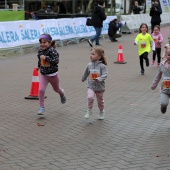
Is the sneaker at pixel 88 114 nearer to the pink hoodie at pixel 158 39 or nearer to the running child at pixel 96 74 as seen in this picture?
the running child at pixel 96 74

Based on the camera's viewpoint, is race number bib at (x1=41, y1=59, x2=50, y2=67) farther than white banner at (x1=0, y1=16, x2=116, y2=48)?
No

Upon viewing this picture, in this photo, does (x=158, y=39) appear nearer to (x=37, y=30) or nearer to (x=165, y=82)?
(x=37, y=30)

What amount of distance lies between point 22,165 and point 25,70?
8425mm

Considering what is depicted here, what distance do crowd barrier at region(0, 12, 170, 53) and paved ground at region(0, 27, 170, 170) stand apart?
4.94m

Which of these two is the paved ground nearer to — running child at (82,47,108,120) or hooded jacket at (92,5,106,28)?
running child at (82,47,108,120)

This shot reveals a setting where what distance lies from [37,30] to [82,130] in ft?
38.9

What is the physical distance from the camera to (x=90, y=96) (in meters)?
7.57

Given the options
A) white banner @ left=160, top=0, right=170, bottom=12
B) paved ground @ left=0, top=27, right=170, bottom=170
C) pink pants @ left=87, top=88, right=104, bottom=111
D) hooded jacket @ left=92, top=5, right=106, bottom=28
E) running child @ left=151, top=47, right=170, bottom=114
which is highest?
white banner @ left=160, top=0, right=170, bottom=12

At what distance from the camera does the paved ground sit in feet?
18.6

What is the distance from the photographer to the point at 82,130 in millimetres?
7184

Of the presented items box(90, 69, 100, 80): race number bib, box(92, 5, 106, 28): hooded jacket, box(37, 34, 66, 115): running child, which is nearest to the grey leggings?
box(90, 69, 100, 80): race number bib

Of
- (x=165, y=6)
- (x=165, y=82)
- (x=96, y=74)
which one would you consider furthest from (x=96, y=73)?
(x=165, y=6)

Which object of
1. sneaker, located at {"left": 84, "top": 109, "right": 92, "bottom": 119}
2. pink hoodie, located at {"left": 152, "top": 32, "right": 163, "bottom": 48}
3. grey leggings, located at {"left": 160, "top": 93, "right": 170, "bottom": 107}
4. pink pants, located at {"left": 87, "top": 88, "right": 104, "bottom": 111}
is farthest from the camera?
pink hoodie, located at {"left": 152, "top": 32, "right": 163, "bottom": 48}

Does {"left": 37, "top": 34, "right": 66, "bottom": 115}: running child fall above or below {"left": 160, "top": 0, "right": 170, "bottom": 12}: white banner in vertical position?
below
